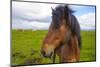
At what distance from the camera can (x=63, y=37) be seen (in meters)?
2.82

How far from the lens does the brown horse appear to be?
2.77m

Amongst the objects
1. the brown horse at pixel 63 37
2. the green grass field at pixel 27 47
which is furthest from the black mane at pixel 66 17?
the green grass field at pixel 27 47

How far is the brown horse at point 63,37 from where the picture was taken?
2.77m

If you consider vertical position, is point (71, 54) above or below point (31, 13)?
below

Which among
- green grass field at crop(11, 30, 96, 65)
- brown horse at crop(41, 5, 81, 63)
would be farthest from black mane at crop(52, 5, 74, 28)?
green grass field at crop(11, 30, 96, 65)

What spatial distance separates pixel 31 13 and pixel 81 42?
788 mm

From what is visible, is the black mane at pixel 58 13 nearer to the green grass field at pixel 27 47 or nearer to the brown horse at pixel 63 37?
the brown horse at pixel 63 37

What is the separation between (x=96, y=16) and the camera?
3.02 m

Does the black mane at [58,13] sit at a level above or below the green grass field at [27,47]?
above

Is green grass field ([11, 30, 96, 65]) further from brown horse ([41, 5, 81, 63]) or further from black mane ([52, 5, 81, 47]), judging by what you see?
black mane ([52, 5, 81, 47])

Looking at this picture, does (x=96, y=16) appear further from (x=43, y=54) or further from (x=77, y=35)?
(x=43, y=54)

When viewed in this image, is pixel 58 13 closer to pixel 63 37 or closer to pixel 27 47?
pixel 63 37

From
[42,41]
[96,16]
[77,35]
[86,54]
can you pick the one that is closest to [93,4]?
[96,16]

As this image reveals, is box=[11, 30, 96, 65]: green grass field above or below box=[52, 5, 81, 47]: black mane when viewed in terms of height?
below
